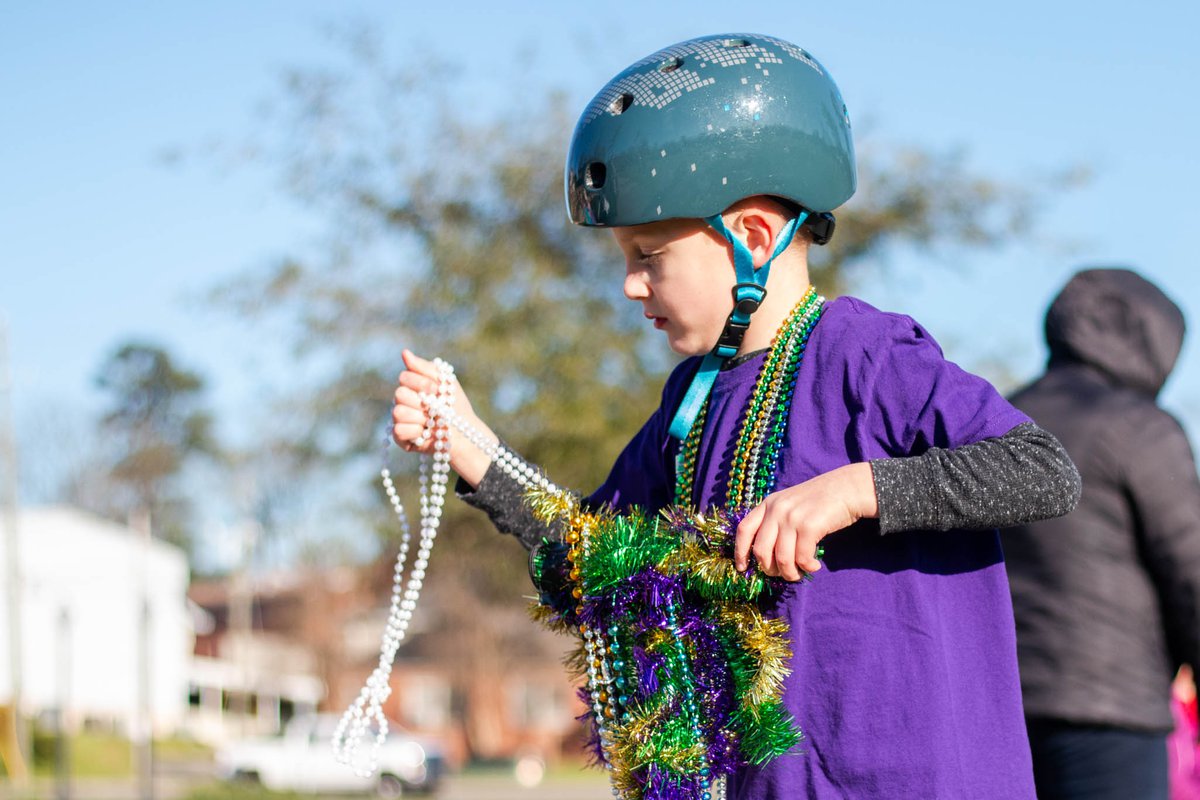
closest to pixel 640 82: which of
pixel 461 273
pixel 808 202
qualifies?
pixel 808 202

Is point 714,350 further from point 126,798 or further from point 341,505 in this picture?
point 126,798

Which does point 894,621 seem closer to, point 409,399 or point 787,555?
point 787,555

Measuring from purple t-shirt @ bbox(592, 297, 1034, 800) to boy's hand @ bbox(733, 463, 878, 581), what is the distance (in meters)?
0.16

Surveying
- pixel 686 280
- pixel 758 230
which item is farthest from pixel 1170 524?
pixel 686 280

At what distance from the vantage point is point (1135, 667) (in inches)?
145

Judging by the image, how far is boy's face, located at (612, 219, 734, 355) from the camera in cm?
276

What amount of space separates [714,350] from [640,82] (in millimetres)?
578

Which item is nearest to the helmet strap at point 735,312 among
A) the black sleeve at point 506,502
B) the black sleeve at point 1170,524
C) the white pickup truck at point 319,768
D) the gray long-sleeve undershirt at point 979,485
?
the black sleeve at point 506,502

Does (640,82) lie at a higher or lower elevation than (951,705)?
higher

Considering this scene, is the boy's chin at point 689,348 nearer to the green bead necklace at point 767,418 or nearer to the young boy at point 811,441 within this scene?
the young boy at point 811,441

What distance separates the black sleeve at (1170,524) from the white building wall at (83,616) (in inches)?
1700

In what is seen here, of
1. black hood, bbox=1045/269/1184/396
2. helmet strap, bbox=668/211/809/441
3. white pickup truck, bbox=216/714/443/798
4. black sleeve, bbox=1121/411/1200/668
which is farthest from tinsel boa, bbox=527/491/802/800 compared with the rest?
white pickup truck, bbox=216/714/443/798

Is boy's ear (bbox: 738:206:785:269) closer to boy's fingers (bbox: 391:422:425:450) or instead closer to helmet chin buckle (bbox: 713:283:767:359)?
helmet chin buckle (bbox: 713:283:767:359)

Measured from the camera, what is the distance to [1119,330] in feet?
13.4
